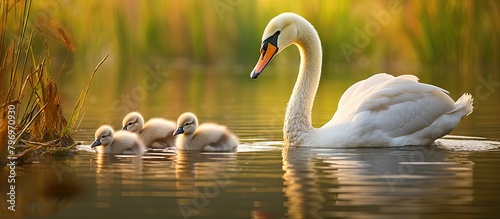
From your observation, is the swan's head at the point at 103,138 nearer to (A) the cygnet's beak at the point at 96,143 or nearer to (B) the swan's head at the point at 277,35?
(A) the cygnet's beak at the point at 96,143

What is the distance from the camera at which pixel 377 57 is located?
25.6 m

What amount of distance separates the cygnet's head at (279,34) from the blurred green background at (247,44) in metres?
7.54

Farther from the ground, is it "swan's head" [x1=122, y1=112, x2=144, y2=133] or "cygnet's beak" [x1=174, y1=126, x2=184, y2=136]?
"swan's head" [x1=122, y1=112, x2=144, y2=133]

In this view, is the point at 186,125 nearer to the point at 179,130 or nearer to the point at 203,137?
the point at 179,130

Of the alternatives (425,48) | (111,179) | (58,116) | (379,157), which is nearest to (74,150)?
(58,116)

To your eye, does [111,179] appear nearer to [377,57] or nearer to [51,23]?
[51,23]

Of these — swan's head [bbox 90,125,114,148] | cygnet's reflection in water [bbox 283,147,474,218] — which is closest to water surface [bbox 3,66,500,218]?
cygnet's reflection in water [bbox 283,147,474,218]

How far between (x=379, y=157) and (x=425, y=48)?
48.0ft

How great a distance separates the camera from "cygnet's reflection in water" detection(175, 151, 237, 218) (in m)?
6.88

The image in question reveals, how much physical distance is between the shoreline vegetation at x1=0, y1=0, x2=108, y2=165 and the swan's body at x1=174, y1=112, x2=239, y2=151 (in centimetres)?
108

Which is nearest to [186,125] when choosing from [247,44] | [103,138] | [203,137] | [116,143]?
[203,137]

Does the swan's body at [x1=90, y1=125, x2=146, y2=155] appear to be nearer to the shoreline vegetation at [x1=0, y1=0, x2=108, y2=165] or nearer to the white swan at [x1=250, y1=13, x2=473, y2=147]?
the shoreline vegetation at [x1=0, y1=0, x2=108, y2=165]

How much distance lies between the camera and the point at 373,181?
25.7ft

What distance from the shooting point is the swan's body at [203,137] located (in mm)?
10352
